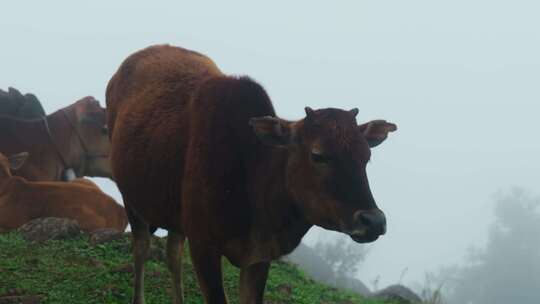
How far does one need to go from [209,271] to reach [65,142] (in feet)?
29.9

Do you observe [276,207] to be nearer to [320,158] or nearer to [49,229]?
[320,158]

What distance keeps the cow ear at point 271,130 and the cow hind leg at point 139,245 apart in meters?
2.48

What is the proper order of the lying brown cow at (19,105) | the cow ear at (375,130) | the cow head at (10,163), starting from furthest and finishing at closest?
the lying brown cow at (19,105)
the cow head at (10,163)
the cow ear at (375,130)

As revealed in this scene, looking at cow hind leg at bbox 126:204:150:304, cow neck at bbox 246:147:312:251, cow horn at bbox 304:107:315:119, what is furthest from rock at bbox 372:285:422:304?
cow horn at bbox 304:107:315:119

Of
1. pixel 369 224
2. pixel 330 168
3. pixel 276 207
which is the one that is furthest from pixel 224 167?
pixel 369 224

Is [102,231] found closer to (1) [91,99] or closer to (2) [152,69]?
(2) [152,69]

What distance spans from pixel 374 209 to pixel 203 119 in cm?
171

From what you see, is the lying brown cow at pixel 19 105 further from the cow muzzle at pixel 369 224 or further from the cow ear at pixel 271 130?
the cow muzzle at pixel 369 224

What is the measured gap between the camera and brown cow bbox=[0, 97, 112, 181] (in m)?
12.4

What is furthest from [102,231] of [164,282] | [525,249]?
[525,249]

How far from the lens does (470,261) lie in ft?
237

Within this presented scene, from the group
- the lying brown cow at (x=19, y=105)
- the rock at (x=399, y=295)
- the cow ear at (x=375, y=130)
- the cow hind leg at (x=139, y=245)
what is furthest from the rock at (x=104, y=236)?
the lying brown cow at (x=19, y=105)

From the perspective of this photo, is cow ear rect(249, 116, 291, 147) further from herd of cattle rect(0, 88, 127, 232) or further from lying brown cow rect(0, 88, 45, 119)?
lying brown cow rect(0, 88, 45, 119)

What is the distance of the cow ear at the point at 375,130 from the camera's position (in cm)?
457
